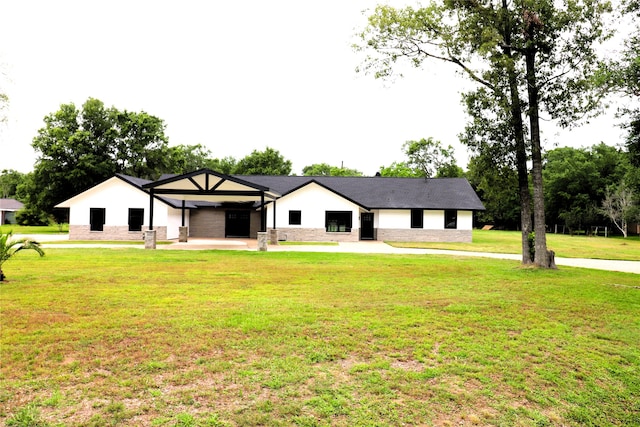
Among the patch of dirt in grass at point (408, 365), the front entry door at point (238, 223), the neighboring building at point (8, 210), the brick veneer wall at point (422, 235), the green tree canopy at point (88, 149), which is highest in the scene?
the green tree canopy at point (88, 149)

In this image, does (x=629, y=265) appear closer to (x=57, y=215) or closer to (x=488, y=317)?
(x=488, y=317)

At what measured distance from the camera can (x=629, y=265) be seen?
1591 centimetres

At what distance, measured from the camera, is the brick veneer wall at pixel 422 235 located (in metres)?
30.6

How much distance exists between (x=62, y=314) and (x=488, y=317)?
702 centimetres

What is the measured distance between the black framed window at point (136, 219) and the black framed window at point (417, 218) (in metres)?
19.4

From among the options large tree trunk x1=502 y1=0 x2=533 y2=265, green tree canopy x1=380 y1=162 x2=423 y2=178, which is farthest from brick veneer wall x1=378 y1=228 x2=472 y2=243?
green tree canopy x1=380 y1=162 x2=423 y2=178

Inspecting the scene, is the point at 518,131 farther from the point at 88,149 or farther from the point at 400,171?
the point at 400,171

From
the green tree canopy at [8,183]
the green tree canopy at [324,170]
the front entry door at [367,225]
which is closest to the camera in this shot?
the front entry door at [367,225]

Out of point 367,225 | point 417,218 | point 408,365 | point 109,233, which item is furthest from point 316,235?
point 408,365

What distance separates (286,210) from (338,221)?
12.6 ft

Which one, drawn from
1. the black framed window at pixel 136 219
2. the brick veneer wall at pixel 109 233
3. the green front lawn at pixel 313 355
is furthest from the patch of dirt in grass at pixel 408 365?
the black framed window at pixel 136 219

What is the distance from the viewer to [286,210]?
29156 millimetres

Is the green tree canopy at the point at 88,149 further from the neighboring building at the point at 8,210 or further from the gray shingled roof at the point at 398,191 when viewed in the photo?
the neighboring building at the point at 8,210

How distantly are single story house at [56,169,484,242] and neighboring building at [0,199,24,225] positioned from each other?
4183cm
